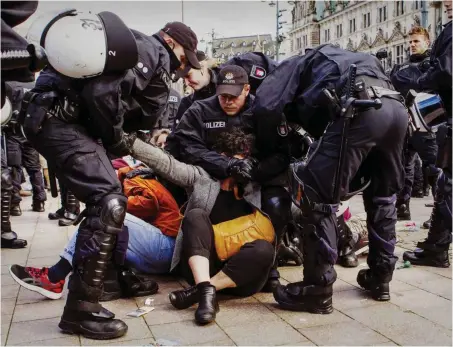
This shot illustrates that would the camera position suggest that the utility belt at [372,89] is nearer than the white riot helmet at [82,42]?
No

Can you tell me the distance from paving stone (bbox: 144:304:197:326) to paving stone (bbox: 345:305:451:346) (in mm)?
977

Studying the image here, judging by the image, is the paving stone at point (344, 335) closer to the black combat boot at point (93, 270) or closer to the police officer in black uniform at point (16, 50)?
the black combat boot at point (93, 270)

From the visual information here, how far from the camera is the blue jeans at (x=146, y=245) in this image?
4.14 meters

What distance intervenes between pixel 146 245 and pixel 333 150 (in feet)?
5.15

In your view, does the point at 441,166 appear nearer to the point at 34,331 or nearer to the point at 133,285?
the point at 133,285

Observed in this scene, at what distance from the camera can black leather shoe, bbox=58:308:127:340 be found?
309 cm

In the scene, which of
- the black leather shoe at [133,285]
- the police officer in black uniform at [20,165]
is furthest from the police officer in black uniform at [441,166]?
the police officer in black uniform at [20,165]

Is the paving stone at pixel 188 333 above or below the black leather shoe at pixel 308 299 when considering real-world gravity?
below

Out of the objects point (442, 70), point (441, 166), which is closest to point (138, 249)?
point (441, 166)

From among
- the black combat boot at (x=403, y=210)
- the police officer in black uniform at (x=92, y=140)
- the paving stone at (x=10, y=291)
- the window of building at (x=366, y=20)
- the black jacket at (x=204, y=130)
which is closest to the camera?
the police officer in black uniform at (x=92, y=140)

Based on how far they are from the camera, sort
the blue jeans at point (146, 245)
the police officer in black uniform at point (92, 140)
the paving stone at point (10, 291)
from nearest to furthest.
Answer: the police officer in black uniform at point (92, 140)
the paving stone at point (10, 291)
the blue jeans at point (146, 245)

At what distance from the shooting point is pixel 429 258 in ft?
15.3

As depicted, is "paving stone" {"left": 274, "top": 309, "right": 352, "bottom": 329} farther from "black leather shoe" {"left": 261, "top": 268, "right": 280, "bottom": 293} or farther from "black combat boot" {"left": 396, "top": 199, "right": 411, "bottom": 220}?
"black combat boot" {"left": 396, "top": 199, "right": 411, "bottom": 220}

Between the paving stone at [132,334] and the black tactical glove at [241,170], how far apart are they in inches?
47.3
